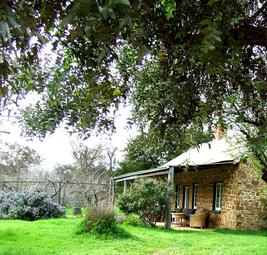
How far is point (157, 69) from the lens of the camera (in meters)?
5.49

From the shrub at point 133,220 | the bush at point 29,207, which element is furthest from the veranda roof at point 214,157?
the bush at point 29,207

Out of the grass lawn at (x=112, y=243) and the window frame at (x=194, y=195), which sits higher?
the window frame at (x=194, y=195)

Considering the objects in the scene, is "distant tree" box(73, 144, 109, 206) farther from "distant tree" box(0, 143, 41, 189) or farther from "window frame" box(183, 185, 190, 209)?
"window frame" box(183, 185, 190, 209)

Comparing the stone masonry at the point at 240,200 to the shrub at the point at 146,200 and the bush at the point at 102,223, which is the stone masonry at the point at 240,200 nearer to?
the shrub at the point at 146,200

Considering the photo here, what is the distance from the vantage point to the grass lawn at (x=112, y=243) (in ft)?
34.4

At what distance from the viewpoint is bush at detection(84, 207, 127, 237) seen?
1295cm

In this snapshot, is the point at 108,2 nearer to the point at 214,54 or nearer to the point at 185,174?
the point at 214,54

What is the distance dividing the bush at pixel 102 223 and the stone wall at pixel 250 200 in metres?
6.35

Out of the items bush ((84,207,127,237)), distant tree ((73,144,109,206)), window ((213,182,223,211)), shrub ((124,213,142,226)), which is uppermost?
distant tree ((73,144,109,206))

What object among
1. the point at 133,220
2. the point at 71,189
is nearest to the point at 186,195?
the point at 133,220

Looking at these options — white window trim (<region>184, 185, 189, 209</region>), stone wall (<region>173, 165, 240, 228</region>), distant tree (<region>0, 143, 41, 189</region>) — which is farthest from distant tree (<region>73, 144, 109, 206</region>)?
stone wall (<region>173, 165, 240, 228</region>)

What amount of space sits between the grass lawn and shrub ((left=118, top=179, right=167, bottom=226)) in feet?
7.33

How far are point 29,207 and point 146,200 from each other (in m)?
5.26

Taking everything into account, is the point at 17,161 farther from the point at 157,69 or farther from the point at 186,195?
the point at 157,69
